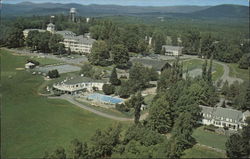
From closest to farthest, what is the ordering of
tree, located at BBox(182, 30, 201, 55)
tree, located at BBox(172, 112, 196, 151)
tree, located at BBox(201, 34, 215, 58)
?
1. tree, located at BBox(172, 112, 196, 151)
2. tree, located at BBox(201, 34, 215, 58)
3. tree, located at BBox(182, 30, 201, 55)

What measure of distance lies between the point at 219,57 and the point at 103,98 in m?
18.9

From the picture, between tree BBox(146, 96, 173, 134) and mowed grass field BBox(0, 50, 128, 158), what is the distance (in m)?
1.91

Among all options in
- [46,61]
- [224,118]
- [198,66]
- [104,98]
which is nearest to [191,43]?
[198,66]

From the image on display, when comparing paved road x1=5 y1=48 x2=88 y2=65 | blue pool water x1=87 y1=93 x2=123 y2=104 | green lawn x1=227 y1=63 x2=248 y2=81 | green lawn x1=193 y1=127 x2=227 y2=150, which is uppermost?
paved road x1=5 y1=48 x2=88 y2=65

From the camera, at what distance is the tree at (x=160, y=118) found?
11414 mm

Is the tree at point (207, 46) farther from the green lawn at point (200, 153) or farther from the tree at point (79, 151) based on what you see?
the tree at point (79, 151)

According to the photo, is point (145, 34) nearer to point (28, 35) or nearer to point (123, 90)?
point (28, 35)

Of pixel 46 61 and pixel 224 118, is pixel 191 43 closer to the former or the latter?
pixel 46 61

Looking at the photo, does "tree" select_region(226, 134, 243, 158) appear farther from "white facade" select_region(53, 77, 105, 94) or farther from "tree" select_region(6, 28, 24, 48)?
"tree" select_region(6, 28, 24, 48)

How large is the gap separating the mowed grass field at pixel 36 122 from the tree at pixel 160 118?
6.27 feet

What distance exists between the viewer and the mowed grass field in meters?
7.25

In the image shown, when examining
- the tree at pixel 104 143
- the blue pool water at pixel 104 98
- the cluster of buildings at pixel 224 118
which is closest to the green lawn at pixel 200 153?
the tree at pixel 104 143

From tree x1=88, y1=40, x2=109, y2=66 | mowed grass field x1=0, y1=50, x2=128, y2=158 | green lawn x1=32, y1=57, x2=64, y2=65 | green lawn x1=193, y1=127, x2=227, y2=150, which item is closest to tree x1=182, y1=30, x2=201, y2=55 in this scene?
tree x1=88, y1=40, x2=109, y2=66

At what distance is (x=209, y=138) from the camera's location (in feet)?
37.7
